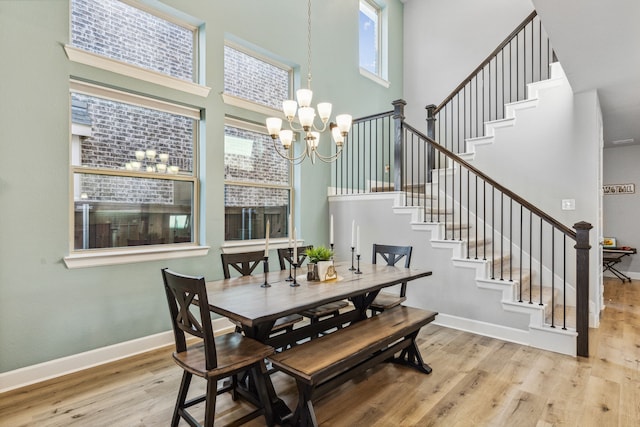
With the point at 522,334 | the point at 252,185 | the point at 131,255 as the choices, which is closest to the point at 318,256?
the point at 131,255

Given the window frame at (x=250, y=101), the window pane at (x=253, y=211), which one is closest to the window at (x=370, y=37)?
the window frame at (x=250, y=101)

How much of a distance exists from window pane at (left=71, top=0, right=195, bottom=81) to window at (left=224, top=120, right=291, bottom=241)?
847 millimetres

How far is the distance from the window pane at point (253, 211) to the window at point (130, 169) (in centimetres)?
47

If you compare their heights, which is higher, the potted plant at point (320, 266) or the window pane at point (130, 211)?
the window pane at point (130, 211)

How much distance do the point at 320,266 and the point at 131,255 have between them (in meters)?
1.73

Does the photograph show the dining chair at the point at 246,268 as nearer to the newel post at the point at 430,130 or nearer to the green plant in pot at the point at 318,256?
the green plant in pot at the point at 318,256

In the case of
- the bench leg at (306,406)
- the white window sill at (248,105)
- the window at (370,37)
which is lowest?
the bench leg at (306,406)

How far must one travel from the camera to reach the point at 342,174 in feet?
17.8

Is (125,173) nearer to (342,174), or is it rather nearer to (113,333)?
(113,333)

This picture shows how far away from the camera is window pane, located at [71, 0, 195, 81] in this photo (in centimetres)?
300

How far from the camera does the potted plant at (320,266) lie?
279 centimetres

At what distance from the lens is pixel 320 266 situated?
110 inches

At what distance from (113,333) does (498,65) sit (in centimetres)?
671

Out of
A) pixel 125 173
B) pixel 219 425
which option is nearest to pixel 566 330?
pixel 219 425
